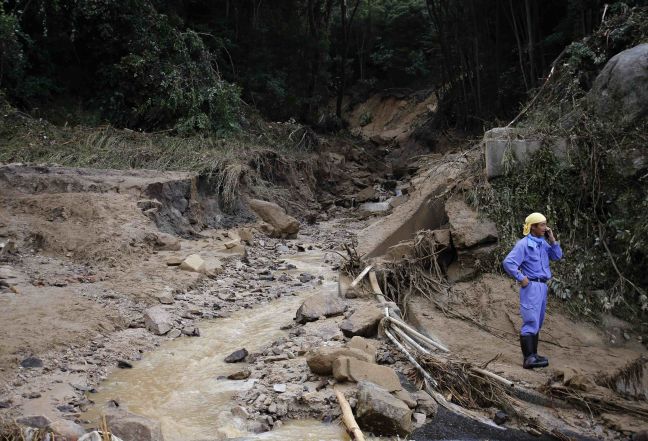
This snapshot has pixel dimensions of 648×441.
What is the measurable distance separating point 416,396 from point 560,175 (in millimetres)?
3597

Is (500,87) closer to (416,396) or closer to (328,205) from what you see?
(328,205)

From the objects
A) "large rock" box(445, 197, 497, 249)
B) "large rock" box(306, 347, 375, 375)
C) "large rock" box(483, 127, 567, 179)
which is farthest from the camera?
"large rock" box(483, 127, 567, 179)

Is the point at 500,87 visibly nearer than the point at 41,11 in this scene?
No

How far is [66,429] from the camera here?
12.3 feet

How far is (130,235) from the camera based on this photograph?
844 cm

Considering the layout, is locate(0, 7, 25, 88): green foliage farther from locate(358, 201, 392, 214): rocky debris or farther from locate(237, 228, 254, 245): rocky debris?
locate(358, 201, 392, 214): rocky debris

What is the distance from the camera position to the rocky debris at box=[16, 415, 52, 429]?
387 centimetres

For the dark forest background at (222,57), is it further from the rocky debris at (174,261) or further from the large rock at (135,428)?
the large rock at (135,428)

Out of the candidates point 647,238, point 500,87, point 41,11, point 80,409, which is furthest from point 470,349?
point 500,87

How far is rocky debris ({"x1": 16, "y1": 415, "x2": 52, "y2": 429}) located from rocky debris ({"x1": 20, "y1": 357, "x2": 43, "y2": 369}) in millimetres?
1062

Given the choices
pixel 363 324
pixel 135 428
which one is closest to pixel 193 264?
pixel 363 324

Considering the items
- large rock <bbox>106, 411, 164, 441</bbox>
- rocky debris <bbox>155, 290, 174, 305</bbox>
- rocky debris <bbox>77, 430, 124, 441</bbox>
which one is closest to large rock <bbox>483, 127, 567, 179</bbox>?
rocky debris <bbox>155, 290, 174, 305</bbox>

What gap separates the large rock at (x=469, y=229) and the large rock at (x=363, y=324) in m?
1.51

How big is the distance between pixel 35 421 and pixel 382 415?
229 centimetres
